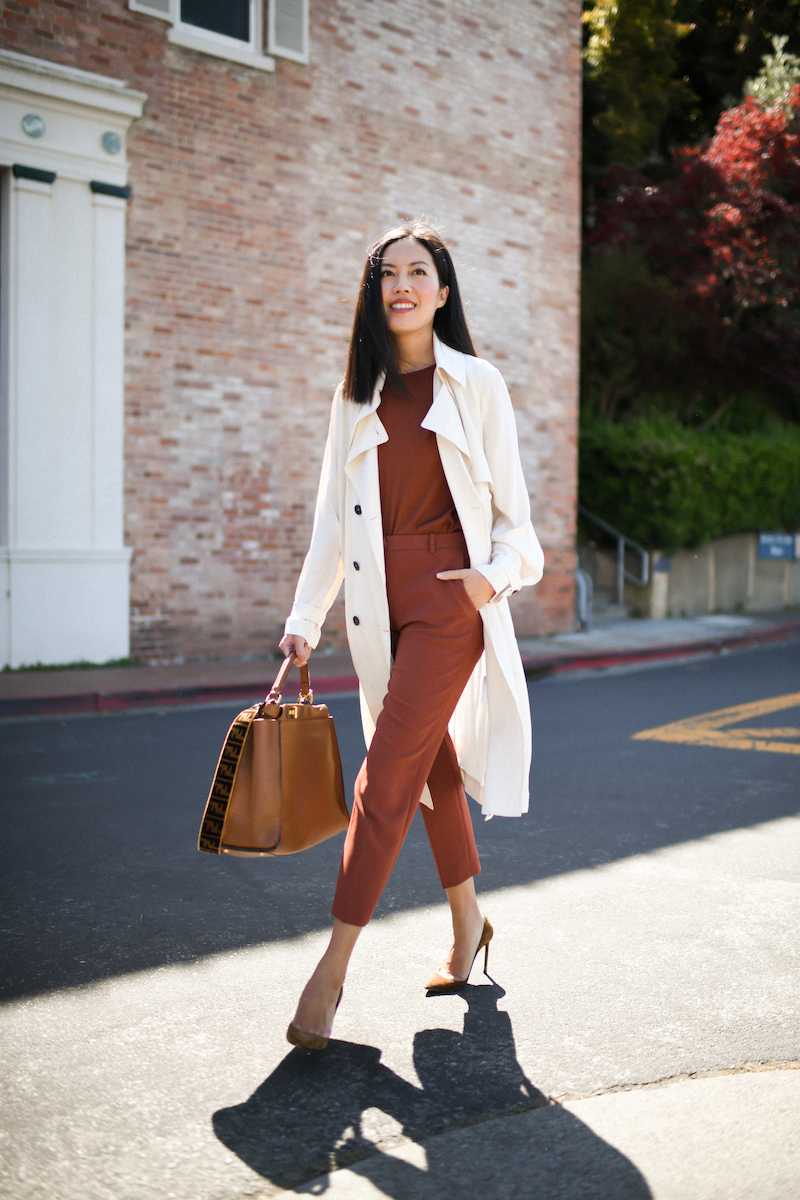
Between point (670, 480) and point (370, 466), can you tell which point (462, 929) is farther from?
point (670, 480)

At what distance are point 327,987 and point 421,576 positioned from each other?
1.07 metres

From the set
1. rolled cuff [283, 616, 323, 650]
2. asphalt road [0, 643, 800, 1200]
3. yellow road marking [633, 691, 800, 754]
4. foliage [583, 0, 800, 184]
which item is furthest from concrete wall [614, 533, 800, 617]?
rolled cuff [283, 616, 323, 650]

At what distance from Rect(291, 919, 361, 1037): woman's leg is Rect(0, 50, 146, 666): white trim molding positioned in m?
7.78

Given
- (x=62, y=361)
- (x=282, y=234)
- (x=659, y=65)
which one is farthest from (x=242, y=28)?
(x=659, y=65)

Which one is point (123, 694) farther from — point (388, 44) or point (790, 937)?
point (388, 44)

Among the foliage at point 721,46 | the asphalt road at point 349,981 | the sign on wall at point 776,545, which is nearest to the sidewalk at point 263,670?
the sign on wall at point 776,545

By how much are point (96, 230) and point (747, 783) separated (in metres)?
7.64

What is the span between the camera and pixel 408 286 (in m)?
3.01

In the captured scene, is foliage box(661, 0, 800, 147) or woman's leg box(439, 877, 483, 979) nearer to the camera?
woman's leg box(439, 877, 483, 979)

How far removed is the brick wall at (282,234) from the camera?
10.5 metres

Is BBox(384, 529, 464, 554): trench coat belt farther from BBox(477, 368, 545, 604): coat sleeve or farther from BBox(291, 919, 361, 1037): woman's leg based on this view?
BBox(291, 919, 361, 1037): woman's leg

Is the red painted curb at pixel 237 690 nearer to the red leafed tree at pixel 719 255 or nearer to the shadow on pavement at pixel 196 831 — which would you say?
the shadow on pavement at pixel 196 831

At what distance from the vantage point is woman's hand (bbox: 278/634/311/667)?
10.1 feet

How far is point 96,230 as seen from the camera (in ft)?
33.1
